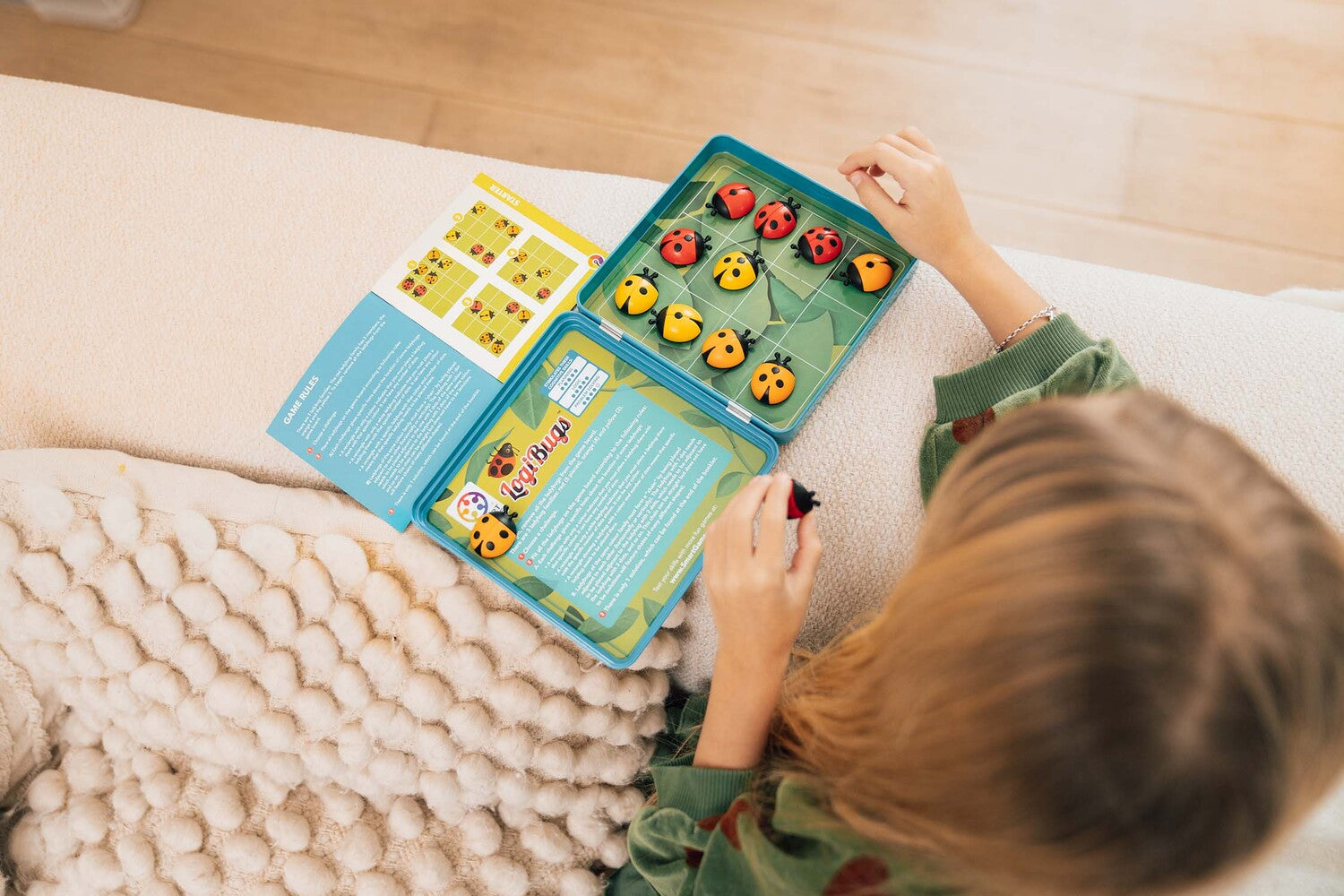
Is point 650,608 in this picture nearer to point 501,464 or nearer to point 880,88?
point 501,464

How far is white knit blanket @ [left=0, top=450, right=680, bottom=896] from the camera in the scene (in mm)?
694

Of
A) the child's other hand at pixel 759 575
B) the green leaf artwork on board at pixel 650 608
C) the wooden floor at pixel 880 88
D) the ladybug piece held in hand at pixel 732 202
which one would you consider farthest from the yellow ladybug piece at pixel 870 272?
the wooden floor at pixel 880 88

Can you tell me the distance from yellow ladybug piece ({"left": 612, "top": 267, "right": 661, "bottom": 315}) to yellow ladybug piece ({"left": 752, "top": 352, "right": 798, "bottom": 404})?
4.2 inches

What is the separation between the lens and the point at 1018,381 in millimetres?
670

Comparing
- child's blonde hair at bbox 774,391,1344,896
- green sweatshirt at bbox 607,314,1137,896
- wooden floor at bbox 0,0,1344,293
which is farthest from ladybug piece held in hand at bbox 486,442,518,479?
wooden floor at bbox 0,0,1344,293

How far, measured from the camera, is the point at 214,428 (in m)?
0.75

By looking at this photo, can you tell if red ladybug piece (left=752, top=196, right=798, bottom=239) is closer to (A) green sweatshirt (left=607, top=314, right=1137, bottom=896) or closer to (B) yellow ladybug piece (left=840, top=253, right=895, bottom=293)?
(B) yellow ladybug piece (left=840, top=253, right=895, bottom=293)

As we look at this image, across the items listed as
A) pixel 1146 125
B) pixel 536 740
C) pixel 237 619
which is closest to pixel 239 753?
pixel 237 619

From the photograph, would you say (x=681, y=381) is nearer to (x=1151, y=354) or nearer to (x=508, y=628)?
(x=508, y=628)

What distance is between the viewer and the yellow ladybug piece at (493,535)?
2.26 ft

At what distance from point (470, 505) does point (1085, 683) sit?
1.53ft

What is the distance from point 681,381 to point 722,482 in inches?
3.4

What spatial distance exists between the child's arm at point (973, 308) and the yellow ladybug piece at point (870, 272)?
0.08ft

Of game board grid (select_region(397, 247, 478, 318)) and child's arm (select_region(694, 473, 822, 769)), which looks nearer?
child's arm (select_region(694, 473, 822, 769))
